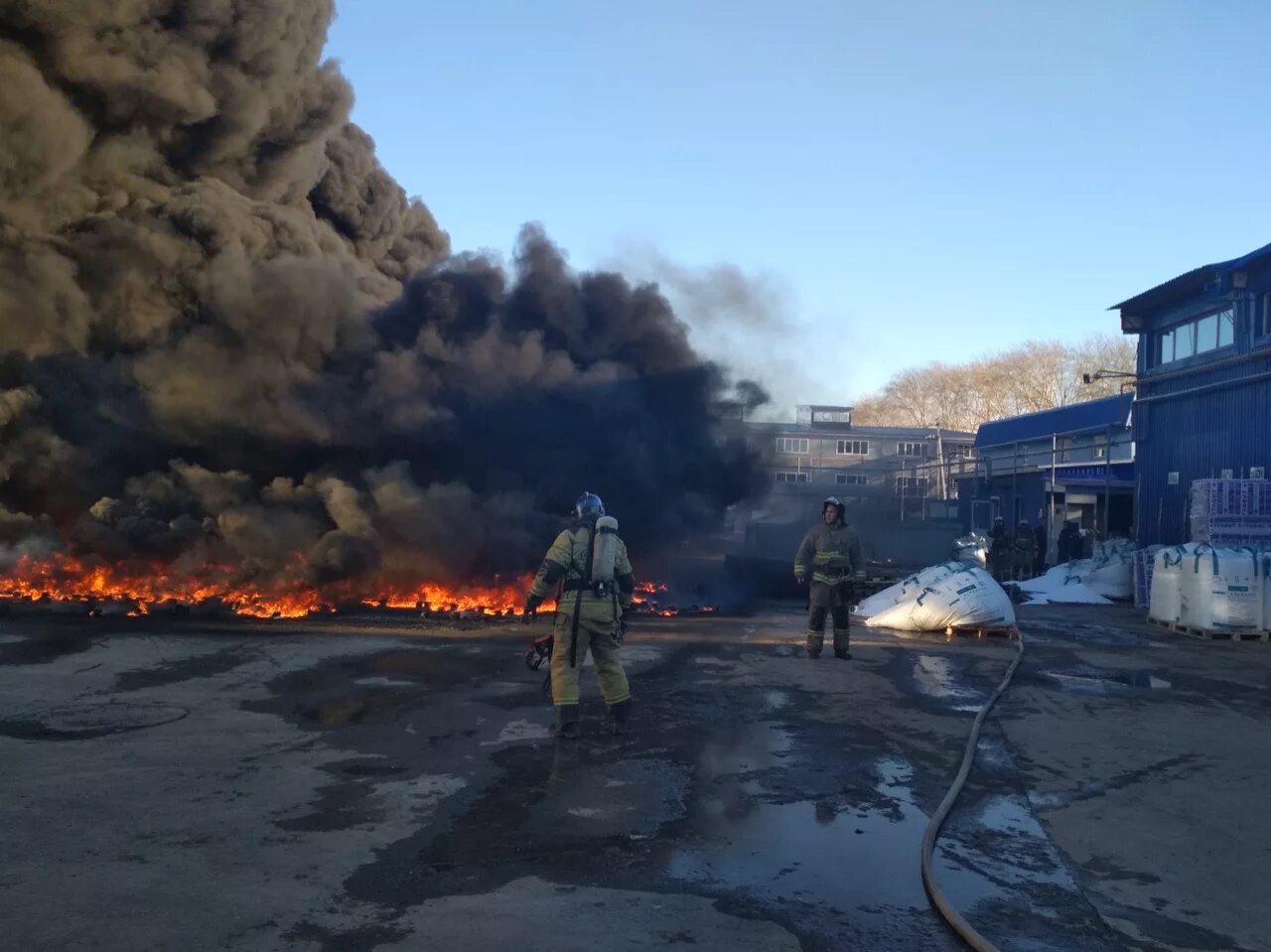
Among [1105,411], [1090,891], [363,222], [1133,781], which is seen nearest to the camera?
[1090,891]

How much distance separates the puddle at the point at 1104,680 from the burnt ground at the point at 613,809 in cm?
7

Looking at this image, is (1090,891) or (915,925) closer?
(915,925)

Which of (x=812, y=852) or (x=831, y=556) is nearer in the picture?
(x=812, y=852)

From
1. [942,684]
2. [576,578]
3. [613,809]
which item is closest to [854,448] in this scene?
[942,684]

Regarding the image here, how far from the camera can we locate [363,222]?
2236 cm

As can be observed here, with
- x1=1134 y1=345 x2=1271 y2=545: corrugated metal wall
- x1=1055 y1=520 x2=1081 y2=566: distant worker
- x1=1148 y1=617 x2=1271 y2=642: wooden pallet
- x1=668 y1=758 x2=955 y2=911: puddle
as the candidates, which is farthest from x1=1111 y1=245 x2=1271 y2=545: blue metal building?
x1=668 y1=758 x2=955 y2=911: puddle

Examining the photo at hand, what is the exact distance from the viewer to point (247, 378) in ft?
A: 50.9

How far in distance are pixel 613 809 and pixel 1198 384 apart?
17.4 m

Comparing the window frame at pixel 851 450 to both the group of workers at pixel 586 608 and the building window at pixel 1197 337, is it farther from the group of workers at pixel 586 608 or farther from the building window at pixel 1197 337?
the group of workers at pixel 586 608

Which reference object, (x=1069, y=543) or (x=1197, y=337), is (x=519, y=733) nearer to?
(x=1197, y=337)

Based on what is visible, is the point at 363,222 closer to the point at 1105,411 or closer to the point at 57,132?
the point at 57,132

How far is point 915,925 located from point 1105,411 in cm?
2557

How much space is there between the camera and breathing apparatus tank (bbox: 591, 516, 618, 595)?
6758 millimetres

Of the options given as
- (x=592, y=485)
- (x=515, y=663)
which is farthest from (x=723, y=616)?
(x=515, y=663)
